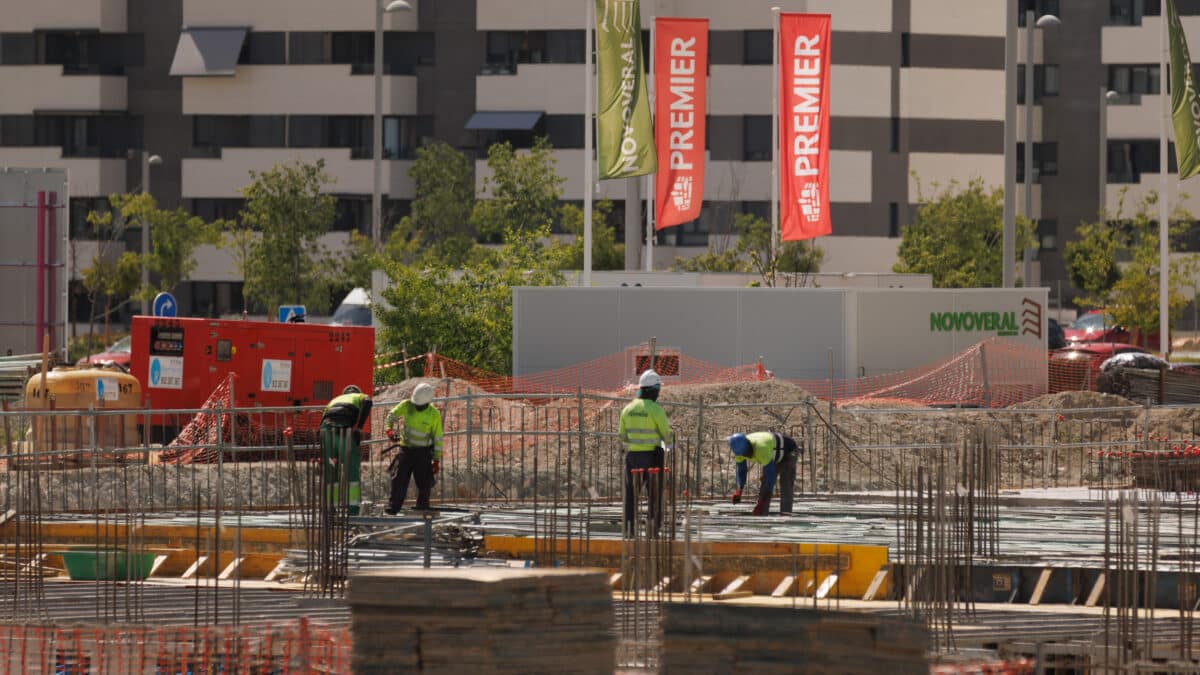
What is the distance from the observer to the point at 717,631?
10.2 metres

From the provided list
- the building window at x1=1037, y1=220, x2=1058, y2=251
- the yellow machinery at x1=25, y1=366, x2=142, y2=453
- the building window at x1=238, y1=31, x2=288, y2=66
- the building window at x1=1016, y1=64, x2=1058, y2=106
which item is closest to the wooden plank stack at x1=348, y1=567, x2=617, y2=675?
the yellow machinery at x1=25, y1=366, x2=142, y2=453

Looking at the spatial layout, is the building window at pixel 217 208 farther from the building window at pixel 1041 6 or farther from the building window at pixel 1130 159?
the building window at pixel 1130 159

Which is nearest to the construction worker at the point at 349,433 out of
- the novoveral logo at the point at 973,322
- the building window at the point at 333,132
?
the novoveral logo at the point at 973,322

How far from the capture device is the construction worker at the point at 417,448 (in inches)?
759

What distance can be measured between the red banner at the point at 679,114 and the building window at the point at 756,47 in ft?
87.3

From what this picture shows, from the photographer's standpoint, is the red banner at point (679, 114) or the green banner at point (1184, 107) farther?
the red banner at point (679, 114)

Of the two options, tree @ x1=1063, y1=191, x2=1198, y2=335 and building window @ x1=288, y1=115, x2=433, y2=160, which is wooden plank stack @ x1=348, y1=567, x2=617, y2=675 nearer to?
tree @ x1=1063, y1=191, x2=1198, y2=335

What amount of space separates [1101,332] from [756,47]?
53.6 ft

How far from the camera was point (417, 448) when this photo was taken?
763 inches

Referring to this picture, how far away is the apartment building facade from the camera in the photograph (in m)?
62.7

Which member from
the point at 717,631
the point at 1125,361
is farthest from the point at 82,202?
the point at 717,631

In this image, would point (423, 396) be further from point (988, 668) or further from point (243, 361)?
point (243, 361)

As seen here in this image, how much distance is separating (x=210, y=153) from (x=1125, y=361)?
1519 inches

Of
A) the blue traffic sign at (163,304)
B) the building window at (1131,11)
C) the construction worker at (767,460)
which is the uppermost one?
the building window at (1131,11)
